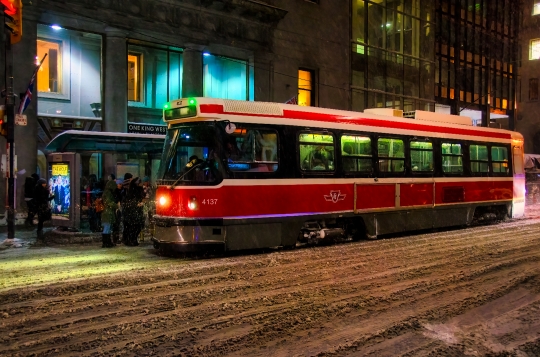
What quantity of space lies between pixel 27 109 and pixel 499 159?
1571 centimetres

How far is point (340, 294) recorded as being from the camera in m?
7.29

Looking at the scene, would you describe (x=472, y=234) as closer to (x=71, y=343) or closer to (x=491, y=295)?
(x=491, y=295)

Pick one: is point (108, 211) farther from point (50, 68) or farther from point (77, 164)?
point (50, 68)

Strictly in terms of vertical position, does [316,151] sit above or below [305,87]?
below

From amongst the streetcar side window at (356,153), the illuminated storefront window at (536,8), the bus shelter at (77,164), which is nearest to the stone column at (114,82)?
the bus shelter at (77,164)

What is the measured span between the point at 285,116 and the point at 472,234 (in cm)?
701

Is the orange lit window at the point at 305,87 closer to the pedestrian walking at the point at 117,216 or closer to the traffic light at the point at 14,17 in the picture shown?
the pedestrian walking at the point at 117,216

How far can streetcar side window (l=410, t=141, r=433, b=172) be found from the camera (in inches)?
538

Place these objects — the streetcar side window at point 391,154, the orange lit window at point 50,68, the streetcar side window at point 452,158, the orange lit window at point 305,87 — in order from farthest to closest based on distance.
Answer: the orange lit window at point 305,87, the orange lit window at point 50,68, the streetcar side window at point 452,158, the streetcar side window at point 391,154

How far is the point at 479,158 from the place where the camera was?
1579 centimetres

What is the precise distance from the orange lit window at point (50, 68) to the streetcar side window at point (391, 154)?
11.5 meters

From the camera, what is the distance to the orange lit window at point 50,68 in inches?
666

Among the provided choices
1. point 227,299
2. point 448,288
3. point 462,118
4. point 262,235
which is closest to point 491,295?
point 448,288

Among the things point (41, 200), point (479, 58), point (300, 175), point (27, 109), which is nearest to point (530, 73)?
point (479, 58)
